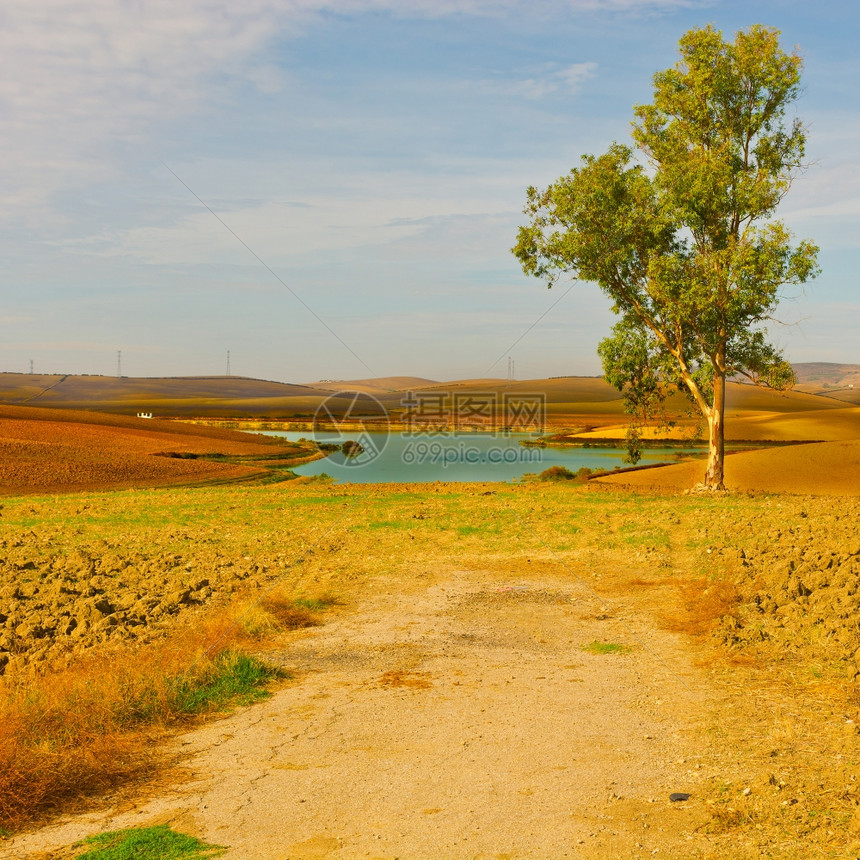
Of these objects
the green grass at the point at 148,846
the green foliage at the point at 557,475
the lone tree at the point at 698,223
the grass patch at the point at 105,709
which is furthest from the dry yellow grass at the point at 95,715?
the green foliage at the point at 557,475

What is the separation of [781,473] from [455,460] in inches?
1359

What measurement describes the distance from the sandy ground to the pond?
10712mm

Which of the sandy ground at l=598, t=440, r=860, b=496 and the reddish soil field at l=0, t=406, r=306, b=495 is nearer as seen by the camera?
the sandy ground at l=598, t=440, r=860, b=496

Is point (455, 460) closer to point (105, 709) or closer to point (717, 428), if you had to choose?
point (717, 428)

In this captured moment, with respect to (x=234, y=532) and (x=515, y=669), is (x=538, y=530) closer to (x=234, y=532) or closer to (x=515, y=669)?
(x=234, y=532)

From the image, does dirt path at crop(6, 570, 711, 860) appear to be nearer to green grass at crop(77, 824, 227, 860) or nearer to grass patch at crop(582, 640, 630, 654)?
green grass at crop(77, 824, 227, 860)

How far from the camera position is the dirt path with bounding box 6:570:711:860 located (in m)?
6.86

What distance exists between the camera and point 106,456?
57281 millimetres

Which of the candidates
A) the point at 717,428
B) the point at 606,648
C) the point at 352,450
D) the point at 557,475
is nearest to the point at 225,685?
the point at 606,648

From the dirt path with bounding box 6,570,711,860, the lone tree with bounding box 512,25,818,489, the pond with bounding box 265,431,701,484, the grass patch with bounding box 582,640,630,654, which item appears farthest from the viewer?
the pond with bounding box 265,431,701,484

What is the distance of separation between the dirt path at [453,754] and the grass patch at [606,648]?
0.28 m

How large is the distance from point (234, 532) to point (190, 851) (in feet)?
59.4

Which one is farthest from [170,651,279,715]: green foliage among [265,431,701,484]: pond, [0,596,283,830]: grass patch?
[265,431,701,484]: pond

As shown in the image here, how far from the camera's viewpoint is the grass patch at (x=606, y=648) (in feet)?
41.5
